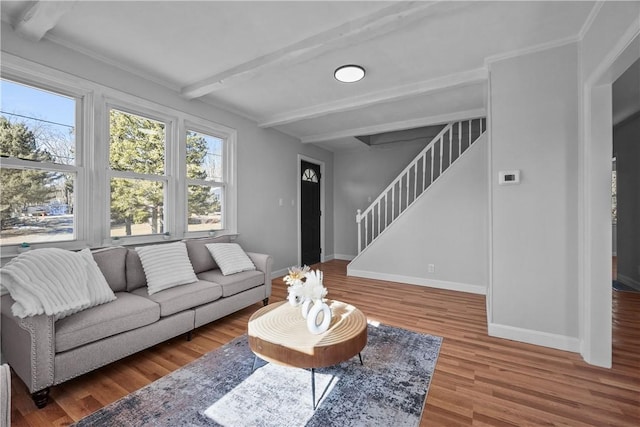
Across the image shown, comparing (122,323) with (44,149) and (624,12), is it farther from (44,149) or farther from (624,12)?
(624,12)

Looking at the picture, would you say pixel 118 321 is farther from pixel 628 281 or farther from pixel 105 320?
pixel 628 281

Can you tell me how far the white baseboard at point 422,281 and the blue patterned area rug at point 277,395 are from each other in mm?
2173

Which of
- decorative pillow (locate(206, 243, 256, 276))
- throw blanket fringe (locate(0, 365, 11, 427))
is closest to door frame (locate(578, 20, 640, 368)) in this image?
decorative pillow (locate(206, 243, 256, 276))

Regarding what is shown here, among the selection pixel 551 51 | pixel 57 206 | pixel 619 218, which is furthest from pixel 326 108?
pixel 619 218

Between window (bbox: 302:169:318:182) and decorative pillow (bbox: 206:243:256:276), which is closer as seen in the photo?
decorative pillow (bbox: 206:243:256:276)

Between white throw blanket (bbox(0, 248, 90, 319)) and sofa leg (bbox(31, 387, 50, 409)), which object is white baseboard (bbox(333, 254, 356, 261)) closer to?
white throw blanket (bbox(0, 248, 90, 319))

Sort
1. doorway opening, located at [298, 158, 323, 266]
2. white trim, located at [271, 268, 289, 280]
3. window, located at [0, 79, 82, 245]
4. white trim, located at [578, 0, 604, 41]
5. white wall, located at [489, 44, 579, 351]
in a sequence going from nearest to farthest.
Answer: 1. white trim, located at [578, 0, 604, 41]
2. window, located at [0, 79, 82, 245]
3. white wall, located at [489, 44, 579, 351]
4. white trim, located at [271, 268, 289, 280]
5. doorway opening, located at [298, 158, 323, 266]

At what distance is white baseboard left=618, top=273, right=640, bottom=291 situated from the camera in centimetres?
408

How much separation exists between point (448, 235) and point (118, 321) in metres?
4.17

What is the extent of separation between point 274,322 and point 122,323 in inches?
44.9

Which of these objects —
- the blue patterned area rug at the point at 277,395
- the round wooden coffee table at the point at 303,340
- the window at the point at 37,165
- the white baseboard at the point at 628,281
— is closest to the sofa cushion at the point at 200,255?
the window at the point at 37,165

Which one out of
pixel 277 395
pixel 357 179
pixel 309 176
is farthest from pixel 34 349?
pixel 357 179

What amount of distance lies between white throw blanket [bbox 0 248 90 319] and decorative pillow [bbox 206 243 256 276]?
1.25 meters

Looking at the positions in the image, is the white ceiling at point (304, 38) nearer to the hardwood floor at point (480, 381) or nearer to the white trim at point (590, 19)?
the white trim at point (590, 19)
